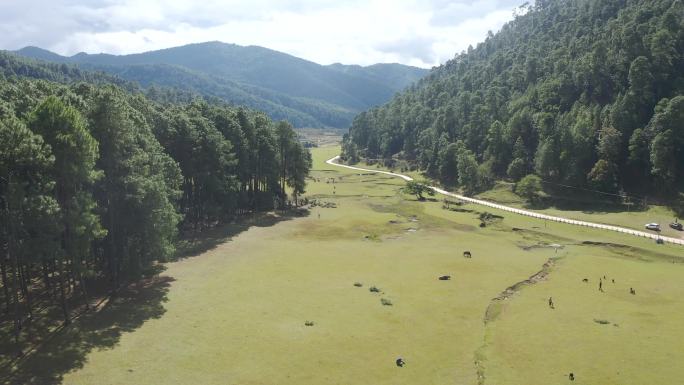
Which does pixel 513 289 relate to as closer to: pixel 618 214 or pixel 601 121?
pixel 618 214

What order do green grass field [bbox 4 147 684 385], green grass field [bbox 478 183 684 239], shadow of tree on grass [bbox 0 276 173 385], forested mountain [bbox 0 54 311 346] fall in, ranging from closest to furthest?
shadow of tree on grass [bbox 0 276 173 385]
green grass field [bbox 4 147 684 385]
forested mountain [bbox 0 54 311 346]
green grass field [bbox 478 183 684 239]

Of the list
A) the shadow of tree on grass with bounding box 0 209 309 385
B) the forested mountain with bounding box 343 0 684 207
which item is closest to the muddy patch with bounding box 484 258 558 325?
the shadow of tree on grass with bounding box 0 209 309 385

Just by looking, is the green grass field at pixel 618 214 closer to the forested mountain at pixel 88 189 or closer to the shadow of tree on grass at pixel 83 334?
the forested mountain at pixel 88 189

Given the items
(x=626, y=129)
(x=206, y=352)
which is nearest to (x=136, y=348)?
(x=206, y=352)

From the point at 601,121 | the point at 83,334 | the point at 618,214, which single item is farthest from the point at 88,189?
the point at 601,121

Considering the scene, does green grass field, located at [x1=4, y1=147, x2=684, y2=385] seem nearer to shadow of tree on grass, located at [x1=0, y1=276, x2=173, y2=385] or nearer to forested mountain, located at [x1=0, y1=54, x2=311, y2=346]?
shadow of tree on grass, located at [x1=0, y1=276, x2=173, y2=385]

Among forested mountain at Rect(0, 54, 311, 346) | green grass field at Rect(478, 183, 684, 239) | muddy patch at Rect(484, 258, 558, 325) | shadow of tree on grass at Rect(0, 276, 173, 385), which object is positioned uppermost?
forested mountain at Rect(0, 54, 311, 346)

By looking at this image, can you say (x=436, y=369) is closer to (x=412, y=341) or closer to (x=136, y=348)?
(x=412, y=341)
